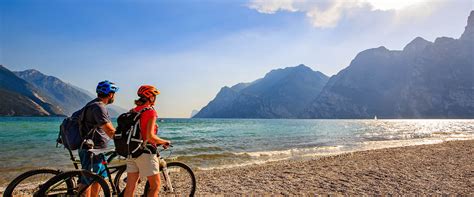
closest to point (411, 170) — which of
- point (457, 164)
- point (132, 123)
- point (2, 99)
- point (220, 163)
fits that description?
point (457, 164)

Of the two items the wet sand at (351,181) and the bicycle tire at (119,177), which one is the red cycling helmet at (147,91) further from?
the wet sand at (351,181)

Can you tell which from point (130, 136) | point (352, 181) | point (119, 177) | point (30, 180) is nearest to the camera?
point (130, 136)

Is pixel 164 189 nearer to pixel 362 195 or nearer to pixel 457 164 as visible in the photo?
pixel 362 195

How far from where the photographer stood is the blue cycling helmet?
4789 mm

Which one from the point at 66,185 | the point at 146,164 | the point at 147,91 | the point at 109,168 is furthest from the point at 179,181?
the point at 147,91

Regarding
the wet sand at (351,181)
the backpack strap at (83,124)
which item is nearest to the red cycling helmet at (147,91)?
the backpack strap at (83,124)

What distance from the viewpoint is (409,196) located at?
7.61m

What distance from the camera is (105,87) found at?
15.9 ft

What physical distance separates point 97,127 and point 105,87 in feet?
2.19

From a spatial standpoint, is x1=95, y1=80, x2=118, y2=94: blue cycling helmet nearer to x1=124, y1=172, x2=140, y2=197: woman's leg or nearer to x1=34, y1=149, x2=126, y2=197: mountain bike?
x1=34, y1=149, x2=126, y2=197: mountain bike

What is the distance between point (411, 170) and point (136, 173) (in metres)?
10.7

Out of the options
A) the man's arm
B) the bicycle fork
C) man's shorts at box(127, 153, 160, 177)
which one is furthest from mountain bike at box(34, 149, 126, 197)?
the bicycle fork

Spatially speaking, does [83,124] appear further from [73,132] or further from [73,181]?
[73,181]

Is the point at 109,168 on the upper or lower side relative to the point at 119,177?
upper
